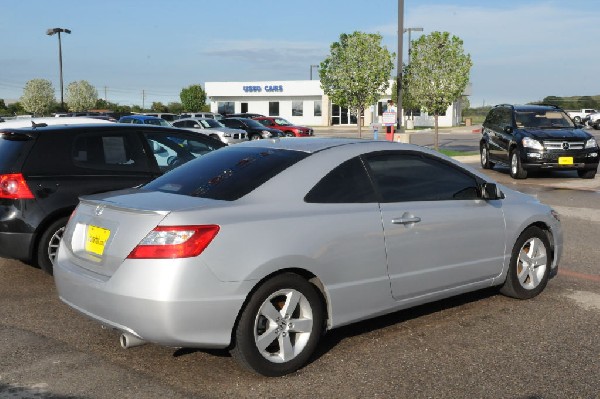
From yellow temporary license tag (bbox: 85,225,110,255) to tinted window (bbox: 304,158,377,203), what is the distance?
1.29 metres

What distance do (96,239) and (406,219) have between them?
6.90 feet

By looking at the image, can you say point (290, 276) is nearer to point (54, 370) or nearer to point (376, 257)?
point (376, 257)

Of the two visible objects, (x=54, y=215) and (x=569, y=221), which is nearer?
(x=54, y=215)

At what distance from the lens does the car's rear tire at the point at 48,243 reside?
653cm

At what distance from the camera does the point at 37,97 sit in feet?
269

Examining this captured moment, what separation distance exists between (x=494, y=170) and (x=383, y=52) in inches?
650

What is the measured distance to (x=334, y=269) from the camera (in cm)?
442

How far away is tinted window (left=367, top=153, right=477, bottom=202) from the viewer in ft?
16.2

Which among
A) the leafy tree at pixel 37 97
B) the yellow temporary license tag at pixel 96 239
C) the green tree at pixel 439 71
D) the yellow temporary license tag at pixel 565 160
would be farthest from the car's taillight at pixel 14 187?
the leafy tree at pixel 37 97

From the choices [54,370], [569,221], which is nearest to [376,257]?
[54,370]

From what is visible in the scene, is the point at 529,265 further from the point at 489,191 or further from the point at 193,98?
the point at 193,98

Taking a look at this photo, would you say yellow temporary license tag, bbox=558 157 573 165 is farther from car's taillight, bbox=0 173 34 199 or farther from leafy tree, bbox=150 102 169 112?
leafy tree, bbox=150 102 169 112

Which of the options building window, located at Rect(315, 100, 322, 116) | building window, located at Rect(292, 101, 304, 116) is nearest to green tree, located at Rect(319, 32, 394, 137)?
building window, located at Rect(315, 100, 322, 116)

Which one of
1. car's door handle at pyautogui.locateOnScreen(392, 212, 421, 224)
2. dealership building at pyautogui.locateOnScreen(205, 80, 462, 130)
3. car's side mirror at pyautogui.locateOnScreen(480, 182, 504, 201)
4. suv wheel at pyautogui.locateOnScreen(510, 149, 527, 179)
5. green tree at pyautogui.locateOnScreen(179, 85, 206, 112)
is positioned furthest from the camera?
green tree at pyautogui.locateOnScreen(179, 85, 206, 112)
